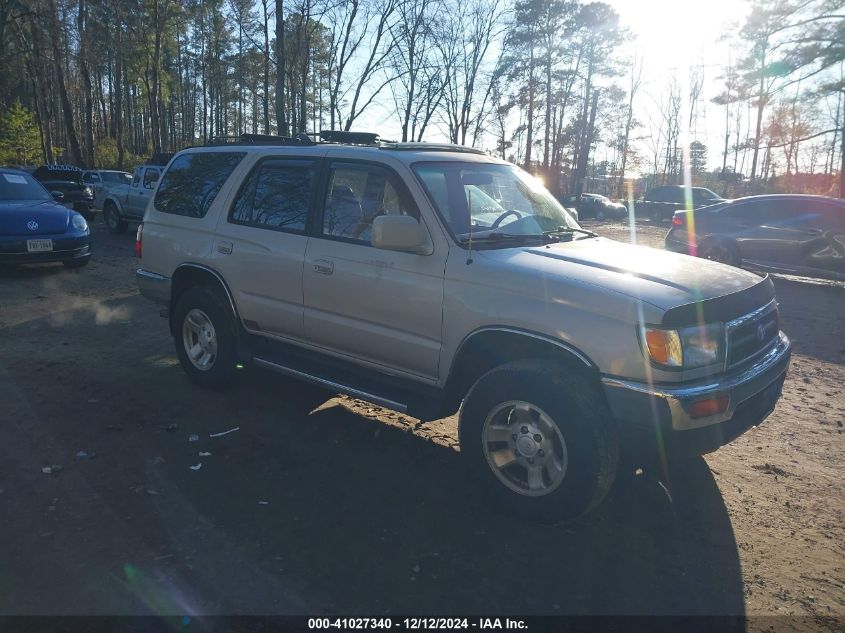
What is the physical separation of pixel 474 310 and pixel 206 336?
2.78 metres

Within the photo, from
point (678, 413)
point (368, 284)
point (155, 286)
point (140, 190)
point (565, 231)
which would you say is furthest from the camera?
point (140, 190)

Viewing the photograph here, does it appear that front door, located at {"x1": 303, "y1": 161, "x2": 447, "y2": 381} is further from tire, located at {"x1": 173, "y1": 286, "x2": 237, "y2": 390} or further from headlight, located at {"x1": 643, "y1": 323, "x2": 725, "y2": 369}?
headlight, located at {"x1": 643, "y1": 323, "x2": 725, "y2": 369}

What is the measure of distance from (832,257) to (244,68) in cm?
3725

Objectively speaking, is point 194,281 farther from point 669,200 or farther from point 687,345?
point 669,200

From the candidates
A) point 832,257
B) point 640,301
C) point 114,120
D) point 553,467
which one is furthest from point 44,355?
point 114,120

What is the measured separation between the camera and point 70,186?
1988 cm

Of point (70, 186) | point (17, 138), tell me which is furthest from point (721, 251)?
point (17, 138)

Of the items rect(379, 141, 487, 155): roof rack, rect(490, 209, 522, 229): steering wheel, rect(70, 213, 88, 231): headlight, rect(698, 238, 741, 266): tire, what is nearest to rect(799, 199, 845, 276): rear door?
rect(698, 238, 741, 266): tire

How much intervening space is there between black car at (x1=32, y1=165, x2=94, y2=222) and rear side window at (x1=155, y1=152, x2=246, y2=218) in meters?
15.5

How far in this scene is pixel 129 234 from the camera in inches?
711

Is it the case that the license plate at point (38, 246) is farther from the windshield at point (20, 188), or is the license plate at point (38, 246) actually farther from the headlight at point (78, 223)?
the windshield at point (20, 188)

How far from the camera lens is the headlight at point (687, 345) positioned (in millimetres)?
3129

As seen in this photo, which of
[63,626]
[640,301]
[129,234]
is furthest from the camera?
[129,234]

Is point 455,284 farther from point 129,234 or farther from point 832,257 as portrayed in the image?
point 129,234
